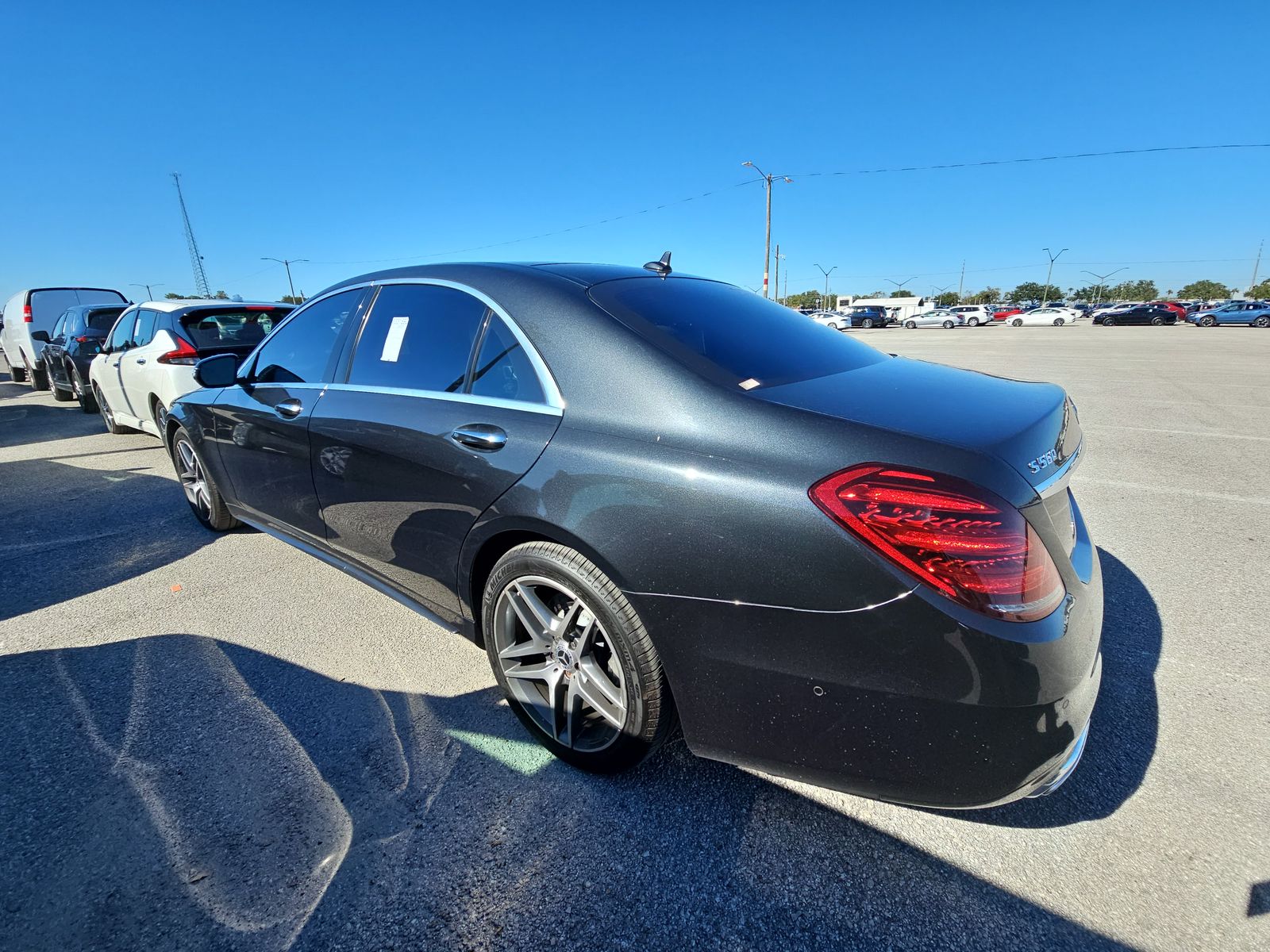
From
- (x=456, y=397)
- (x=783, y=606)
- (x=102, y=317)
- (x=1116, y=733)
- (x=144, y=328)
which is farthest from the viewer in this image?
(x=102, y=317)

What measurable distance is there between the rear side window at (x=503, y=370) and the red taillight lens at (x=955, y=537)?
1.06 metres

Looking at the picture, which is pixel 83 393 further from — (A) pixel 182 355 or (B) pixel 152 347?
(A) pixel 182 355

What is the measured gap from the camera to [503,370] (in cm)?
213

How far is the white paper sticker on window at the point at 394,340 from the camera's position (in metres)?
2.60

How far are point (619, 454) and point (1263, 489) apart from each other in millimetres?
5443

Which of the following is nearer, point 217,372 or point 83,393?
point 217,372

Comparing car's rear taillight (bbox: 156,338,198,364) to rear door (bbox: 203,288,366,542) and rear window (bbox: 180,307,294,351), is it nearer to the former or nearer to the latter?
rear window (bbox: 180,307,294,351)

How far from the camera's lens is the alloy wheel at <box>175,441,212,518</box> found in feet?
13.8

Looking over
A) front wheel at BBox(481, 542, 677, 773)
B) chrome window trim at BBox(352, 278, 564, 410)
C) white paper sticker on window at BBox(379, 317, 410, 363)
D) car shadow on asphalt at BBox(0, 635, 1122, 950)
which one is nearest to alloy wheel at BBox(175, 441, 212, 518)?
car shadow on asphalt at BBox(0, 635, 1122, 950)

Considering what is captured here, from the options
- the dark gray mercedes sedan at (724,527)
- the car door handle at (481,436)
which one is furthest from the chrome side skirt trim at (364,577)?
the car door handle at (481,436)

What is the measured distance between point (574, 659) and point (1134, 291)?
472ft

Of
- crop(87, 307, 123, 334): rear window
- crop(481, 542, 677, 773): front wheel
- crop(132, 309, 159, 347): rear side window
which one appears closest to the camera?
crop(481, 542, 677, 773): front wheel

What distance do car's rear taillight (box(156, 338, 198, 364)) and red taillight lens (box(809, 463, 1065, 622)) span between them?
631 centimetres

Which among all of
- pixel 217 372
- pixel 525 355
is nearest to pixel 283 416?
pixel 217 372
